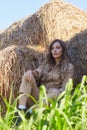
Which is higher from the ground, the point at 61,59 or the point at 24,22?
the point at 24,22

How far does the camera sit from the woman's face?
407 centimetres

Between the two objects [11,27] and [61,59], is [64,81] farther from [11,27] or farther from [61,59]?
[11,27]

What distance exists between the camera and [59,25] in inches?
193

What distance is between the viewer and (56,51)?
13.4 ft

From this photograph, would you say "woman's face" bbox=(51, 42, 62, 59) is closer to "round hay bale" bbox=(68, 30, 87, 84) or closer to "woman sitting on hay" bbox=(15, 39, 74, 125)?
"woman sitting on hay" bbox=(15, 39, 74, 125)

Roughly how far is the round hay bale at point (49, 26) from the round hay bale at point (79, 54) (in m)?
0.27

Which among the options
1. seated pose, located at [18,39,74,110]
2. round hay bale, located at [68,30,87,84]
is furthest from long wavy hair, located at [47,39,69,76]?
round hay bale, located at [68,30,87,84]

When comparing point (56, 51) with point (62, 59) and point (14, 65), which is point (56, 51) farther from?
point (14, 65)

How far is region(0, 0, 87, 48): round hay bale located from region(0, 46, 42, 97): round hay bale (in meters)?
0.49

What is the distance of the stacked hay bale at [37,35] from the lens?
425 cm

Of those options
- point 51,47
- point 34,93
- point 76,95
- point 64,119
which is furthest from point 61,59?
point 64,119

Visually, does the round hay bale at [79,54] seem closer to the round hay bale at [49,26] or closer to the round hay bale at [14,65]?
the round hay bale at [49,26]

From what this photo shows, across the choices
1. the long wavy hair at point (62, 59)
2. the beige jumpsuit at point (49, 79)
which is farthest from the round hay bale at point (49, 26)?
the beige jumpsuit at point (49, 79)

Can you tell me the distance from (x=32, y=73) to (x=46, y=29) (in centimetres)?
107
